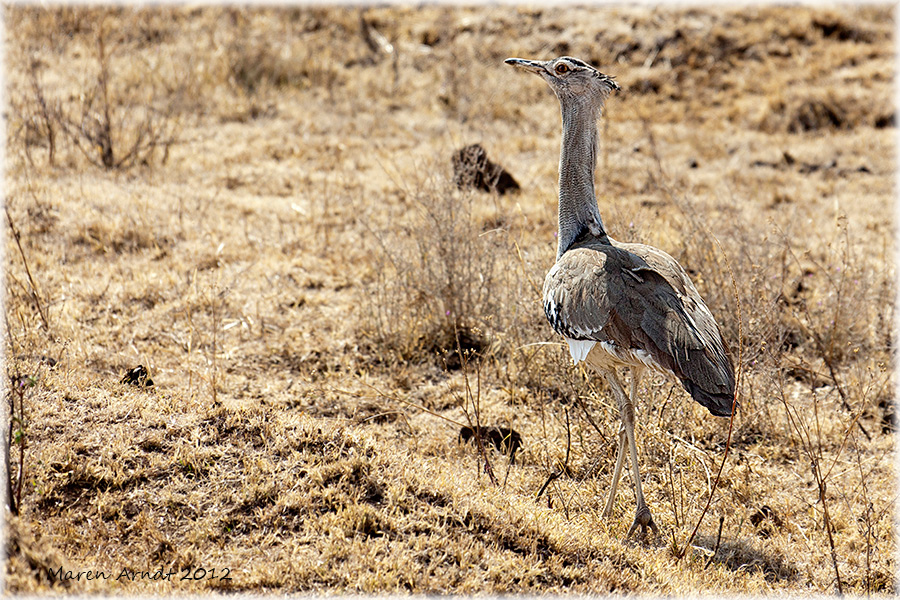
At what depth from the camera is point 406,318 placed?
17.8 ft

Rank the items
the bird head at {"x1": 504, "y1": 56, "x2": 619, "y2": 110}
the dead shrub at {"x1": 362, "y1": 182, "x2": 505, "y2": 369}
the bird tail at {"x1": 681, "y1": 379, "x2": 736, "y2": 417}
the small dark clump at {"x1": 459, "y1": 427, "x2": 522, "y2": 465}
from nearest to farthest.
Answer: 1. the bird tail at {"x1": 681, "y1": 379, "x2": 736, "y2": 417}
2. the bird head at {"x1": 504, "y1": 56, "x2": 619, "y2": 110}
3. the small dark clump at {"x1": 459, "y1": 427, "x2": 522, "y2": 465}
4. the dead shrub at {"x1": 362, "y1": 182, "x2": 505, "y2": 369}

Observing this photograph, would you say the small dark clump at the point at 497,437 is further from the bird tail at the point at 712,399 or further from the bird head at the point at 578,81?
the bird head at the point at 578,81

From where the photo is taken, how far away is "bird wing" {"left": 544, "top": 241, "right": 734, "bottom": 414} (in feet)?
10.7

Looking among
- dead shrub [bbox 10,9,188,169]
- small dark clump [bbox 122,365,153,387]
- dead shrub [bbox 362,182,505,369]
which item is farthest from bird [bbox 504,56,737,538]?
dead shrub [bbox 10,9,188,169]

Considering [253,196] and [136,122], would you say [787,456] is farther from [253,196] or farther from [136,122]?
[136,122]

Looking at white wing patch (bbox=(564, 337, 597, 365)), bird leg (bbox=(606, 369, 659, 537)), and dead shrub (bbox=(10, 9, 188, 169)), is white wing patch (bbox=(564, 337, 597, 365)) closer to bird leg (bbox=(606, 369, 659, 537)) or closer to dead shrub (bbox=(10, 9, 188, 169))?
bird leg (bbox=(606, 369, 659, 537))

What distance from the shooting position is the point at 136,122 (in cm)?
859

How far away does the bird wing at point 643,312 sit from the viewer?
328cm

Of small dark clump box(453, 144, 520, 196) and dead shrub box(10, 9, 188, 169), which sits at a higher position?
dead shrub box(10, 9, 188, 169)

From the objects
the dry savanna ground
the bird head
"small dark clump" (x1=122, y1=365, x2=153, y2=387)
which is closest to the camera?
the dry savanna ground

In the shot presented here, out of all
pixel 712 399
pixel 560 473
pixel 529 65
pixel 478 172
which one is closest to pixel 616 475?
pixel 560 473

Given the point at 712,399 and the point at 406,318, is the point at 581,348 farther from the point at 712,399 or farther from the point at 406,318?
the point at 406,318

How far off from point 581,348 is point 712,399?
2.16 feet

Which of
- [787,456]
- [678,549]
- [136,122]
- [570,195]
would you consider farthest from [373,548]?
[136,122]
